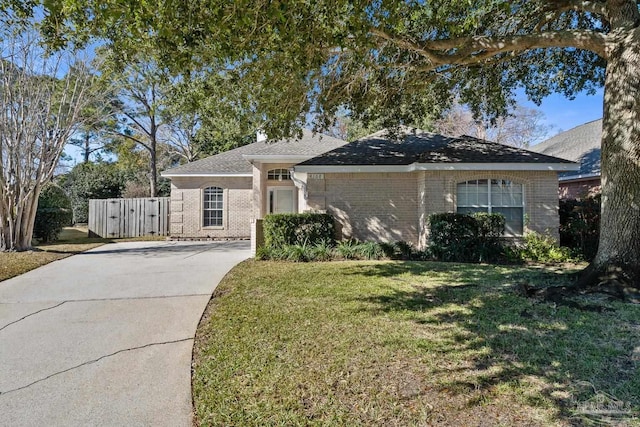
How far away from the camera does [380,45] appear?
798 cm

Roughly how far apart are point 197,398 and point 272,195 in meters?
13.5

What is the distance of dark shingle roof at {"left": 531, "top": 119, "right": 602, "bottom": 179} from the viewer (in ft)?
51.2

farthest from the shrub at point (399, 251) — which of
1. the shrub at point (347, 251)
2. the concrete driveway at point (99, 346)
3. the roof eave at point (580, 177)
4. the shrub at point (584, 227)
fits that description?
the roof eave at point (580, 177)

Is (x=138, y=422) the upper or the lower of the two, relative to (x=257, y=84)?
lower

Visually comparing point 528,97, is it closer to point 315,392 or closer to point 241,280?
point 241,280

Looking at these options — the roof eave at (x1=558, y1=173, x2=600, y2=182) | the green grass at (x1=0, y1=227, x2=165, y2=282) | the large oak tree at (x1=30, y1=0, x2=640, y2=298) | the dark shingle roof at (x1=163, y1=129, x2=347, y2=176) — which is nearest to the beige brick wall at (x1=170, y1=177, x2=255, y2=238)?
the dark shingle roof at (x1=163, y1=129, x2=347, y2=176)

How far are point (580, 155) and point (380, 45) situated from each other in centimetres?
1446

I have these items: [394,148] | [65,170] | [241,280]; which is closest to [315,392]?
[241,280]

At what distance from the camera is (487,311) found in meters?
5.37

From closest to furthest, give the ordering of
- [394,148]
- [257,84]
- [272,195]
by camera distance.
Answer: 1. [257,84]
2. [394,148]
3. [272,195]

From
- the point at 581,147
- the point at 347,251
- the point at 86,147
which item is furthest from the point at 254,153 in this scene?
the point at 86,147

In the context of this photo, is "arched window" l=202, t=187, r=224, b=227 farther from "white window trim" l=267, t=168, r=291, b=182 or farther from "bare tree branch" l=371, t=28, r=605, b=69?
"bare tree branch" l=371, t=28, r=605, b=69

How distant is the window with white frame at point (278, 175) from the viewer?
16.1 meters

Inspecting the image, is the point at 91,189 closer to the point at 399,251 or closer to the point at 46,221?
the point at 46,221
